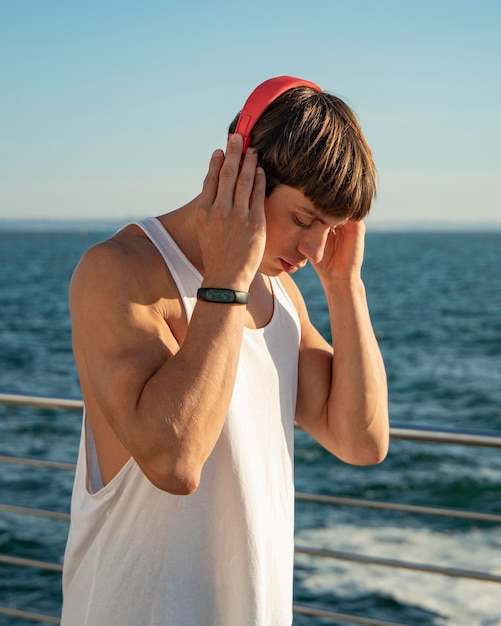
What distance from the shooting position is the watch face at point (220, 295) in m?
1.39

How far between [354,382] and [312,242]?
0.34 metres

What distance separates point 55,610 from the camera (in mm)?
8805

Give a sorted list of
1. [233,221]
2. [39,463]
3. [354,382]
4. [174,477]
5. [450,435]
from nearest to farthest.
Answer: [174,477], [233,221], [354,382], [450,435], [39,463]

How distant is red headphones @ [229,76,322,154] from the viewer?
153cm

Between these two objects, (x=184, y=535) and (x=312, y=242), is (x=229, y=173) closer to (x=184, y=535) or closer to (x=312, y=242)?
(x=312, y=242)

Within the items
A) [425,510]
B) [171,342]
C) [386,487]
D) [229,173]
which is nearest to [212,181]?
[229,173]

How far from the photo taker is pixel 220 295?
139 cm

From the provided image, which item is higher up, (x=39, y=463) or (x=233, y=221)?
(x=233, y=221)

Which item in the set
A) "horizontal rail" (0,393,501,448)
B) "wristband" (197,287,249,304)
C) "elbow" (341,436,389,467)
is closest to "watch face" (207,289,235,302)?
"wristband" (197,287,249,304)

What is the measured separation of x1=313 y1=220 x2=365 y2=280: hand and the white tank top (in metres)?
0.32

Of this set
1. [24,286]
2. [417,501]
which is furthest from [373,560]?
[24,286]

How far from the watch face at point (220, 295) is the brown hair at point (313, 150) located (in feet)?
0.75

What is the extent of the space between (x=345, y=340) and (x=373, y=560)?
112cm

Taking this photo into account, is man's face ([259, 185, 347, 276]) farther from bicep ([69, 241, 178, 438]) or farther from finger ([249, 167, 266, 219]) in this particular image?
bicep ([69, 241, 178, 438])
